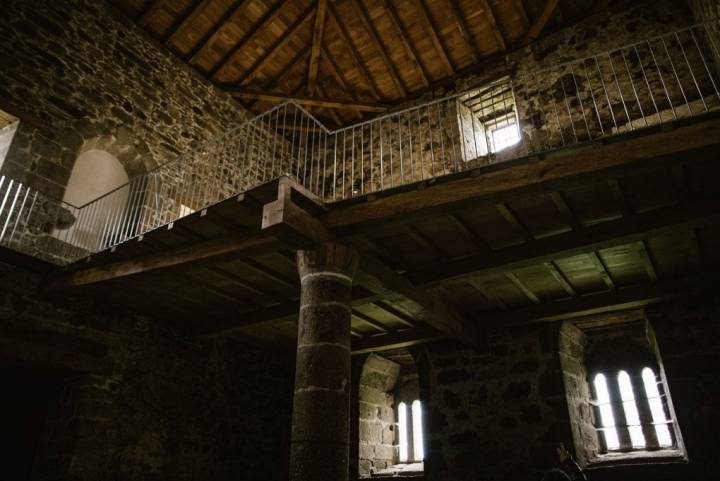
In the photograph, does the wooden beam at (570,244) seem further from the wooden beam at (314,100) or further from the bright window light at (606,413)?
the wooden beam at (314,100)

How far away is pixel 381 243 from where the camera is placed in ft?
17.6

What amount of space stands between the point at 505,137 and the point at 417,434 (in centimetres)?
612

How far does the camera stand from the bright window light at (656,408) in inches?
274

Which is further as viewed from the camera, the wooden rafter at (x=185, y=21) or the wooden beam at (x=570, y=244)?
the wooden rafter at (x=185, y=21)

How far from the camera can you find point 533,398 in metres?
7.12

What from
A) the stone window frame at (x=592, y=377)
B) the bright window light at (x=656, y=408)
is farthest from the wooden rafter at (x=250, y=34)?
the bright window light at (x=656, y=408)

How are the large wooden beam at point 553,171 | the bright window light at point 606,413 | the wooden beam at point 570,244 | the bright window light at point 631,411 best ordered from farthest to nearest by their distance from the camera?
the bright window light at point 606,413, the bright window light at point 631,411, the wooden beam at point 570,244, the large wooden beam at point 553,171

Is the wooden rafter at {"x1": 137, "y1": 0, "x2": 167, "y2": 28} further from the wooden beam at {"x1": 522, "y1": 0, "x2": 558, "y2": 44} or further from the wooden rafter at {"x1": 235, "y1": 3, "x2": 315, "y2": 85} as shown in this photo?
the wooden beam at {"x1": 522, "y1": 0, "x2": 558, "y2": 44}

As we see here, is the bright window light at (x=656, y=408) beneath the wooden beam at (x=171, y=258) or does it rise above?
beneath

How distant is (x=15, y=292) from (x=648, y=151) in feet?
23.7

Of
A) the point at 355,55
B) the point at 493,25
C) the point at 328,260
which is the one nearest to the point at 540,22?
the point at 493,25

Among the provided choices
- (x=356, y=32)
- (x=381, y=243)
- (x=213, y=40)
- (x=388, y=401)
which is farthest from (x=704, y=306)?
(x=213, y=40)

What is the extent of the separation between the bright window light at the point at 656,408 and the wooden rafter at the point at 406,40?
22.3 feet

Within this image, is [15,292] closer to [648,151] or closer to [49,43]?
[49,43]
